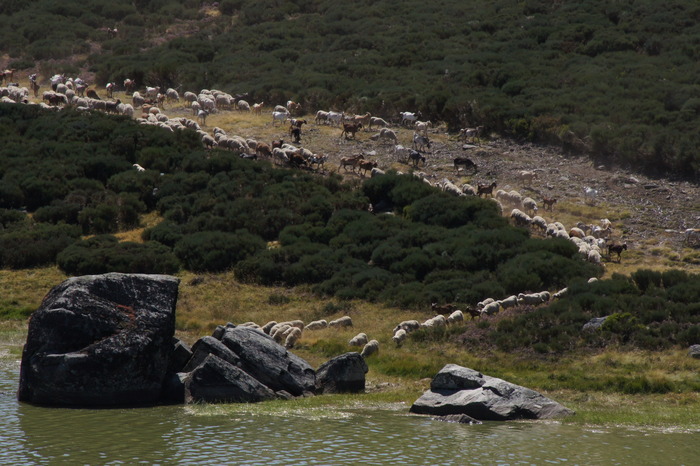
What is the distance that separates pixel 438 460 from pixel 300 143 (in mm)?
35837

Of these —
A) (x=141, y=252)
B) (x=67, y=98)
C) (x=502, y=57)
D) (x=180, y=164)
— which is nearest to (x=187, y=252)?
(x=141, y=252)

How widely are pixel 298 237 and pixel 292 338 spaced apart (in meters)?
12.2

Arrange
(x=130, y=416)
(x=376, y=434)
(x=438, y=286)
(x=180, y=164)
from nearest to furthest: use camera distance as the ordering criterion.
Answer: (x=376, y=434) → (x=130, y=416) → (x=438, y=286) → (x=180, y=164)

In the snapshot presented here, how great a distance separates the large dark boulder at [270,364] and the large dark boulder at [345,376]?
0.38 m

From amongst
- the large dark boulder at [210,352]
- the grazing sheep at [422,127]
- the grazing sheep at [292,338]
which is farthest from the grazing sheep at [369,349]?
the grazing sheep at [422,127]

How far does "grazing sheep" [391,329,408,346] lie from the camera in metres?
26.5

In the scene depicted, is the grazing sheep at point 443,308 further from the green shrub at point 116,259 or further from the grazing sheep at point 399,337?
the green shrub at point 116,259

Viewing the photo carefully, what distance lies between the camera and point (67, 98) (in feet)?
198

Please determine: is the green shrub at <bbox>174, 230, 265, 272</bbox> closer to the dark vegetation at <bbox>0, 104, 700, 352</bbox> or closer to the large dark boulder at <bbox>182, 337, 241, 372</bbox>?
the dark vegetation at <bbox>0, 104, 700, 352</bbox>

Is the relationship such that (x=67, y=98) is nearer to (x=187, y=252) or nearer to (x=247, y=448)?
(x=187, y=252)

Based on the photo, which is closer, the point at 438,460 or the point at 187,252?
the point at 438,460

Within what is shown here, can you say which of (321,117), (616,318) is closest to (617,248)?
(616,318)

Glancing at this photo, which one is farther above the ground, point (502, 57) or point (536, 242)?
point (502, 57)

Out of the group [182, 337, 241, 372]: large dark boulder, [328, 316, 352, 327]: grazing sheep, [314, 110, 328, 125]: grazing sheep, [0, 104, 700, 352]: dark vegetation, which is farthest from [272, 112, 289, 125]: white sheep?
[182, 337, 241, 372]: large dark boulder
